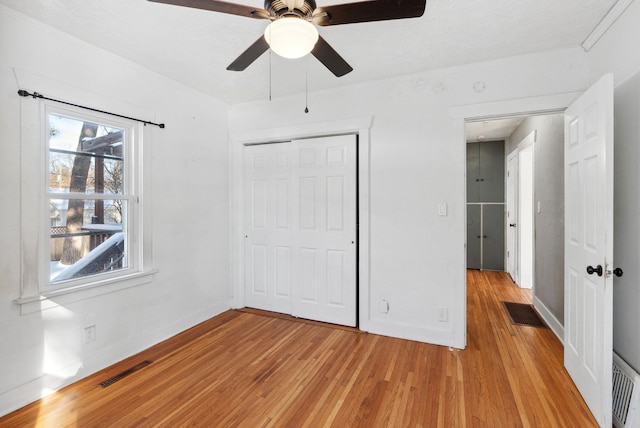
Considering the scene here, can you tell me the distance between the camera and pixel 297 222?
3484 millimetres

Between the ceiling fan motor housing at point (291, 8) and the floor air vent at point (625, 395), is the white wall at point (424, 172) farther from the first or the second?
the ceiling fan motor housing at point (291, 8)

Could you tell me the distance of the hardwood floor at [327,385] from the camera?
1.85 meters

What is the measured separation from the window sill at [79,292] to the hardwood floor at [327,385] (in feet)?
2.03

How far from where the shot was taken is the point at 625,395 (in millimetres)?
1773

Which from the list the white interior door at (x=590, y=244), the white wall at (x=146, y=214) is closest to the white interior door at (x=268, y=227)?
the white wall at (x=146, y=214)

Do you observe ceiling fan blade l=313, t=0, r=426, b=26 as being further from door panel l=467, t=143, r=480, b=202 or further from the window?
door panel l=467, t=143, r=480, b=202

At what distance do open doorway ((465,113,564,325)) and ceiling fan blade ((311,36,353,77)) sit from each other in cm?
161

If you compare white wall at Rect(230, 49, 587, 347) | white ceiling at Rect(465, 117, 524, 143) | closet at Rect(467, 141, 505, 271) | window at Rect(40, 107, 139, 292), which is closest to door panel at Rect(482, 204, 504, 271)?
closet at Rect(467, 141, 505, 271)

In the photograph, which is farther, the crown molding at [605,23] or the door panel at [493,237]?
the door panel at [493,237]

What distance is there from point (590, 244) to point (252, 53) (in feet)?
7.90

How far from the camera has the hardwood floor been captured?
1.85 m

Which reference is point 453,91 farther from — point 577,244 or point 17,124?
point 17,124

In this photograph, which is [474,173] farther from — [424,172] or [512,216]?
[424,172]

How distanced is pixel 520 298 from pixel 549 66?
10.0 feet
